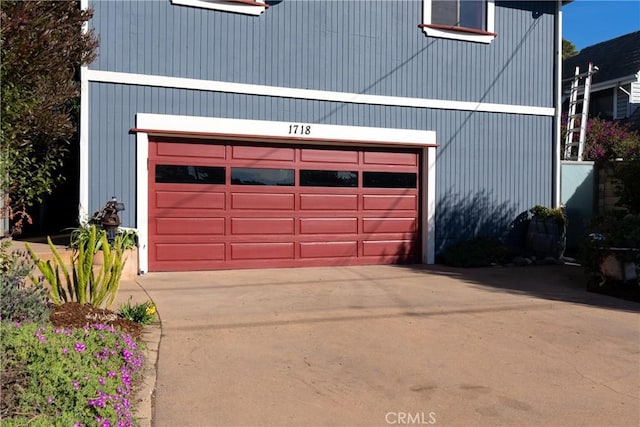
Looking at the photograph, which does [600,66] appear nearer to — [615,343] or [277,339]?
[615,343]

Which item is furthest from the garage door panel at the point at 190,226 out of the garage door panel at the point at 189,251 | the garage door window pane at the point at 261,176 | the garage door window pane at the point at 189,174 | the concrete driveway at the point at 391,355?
the concrete driveway at the point at 391,355

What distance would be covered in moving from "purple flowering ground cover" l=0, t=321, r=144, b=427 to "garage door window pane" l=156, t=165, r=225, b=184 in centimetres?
556

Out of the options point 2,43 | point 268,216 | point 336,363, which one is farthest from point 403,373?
point 268,216

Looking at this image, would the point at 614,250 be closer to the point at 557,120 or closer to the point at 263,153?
the point at 557,120

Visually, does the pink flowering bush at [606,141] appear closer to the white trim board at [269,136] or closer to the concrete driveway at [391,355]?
the white trim board at [269,136]

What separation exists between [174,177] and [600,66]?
56.0 ft

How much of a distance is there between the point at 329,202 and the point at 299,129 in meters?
1.49

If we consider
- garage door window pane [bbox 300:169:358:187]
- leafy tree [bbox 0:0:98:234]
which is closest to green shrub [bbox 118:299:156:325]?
leafy tree [bbox 0:0:98:234]

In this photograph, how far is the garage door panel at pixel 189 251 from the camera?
9.46m

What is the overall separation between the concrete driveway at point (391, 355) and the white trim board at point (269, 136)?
135 cm

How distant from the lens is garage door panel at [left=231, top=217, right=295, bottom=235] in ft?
32.4

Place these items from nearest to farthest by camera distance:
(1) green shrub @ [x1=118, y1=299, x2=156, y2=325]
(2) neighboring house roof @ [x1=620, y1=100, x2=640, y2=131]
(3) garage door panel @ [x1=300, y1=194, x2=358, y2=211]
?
(1) green shrub @ [x1=118, y1=299, x2=156, y2=325], (3) garage door panel @ [x1=300, y1=194, x2=358, y2=211], (2) neighboring house roof @ [x1=620, y1=100, x2=640, y2=131]

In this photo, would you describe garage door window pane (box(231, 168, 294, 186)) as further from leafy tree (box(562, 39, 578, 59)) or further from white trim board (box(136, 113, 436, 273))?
leafy tree (box(562, 39, 578, 59))

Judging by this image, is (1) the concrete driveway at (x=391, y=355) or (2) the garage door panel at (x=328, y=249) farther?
(2) the garage door panel at (x=328, y=249)
